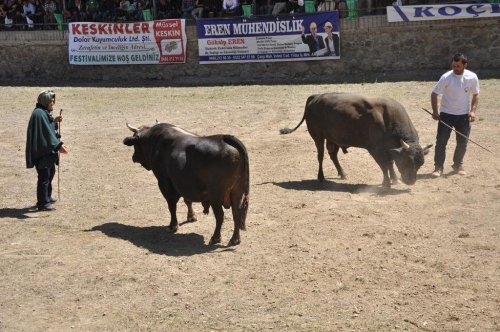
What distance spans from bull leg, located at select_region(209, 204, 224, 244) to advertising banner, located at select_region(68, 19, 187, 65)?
17.7 m

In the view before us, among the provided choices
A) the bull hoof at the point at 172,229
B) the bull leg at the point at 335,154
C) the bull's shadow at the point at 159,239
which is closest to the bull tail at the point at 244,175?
the bull's shadow at the point at 159,239

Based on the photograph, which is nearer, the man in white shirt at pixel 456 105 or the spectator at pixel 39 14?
the man in white shirt at pixel 456 105

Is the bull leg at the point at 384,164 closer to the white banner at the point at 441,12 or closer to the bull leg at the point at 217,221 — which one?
the bull leg at the point at 217,221

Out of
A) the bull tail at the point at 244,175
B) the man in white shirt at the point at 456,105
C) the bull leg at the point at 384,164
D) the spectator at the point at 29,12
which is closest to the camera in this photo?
the bull tail at the point at 244,175

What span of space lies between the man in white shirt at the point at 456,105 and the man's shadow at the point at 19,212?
6.17m

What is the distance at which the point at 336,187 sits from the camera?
36.9ft

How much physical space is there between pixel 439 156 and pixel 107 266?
5.95m

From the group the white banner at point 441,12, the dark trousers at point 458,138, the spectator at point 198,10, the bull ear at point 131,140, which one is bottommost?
the dark trousers at point 458,138

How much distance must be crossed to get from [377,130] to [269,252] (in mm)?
3621

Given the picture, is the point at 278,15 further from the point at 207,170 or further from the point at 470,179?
the point at 207,170

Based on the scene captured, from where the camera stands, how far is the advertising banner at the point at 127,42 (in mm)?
25594

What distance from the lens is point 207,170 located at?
27.3 ft

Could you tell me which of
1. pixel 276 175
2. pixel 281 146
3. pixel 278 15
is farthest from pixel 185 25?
pixel 276 175

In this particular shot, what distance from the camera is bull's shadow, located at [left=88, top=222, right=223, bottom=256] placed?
842 centimetres
